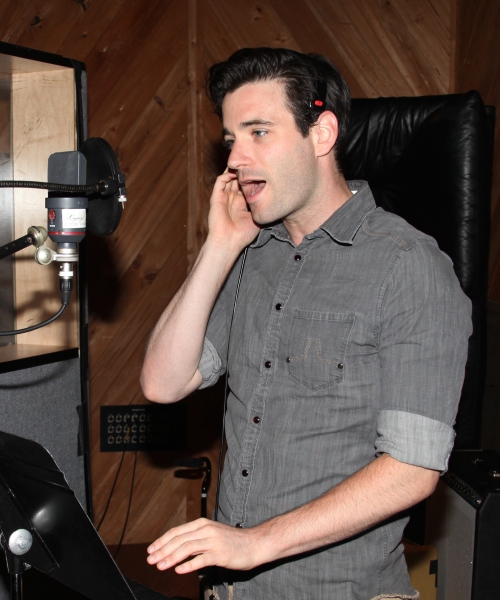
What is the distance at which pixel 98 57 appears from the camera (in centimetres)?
291

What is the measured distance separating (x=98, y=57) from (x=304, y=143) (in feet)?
5.57

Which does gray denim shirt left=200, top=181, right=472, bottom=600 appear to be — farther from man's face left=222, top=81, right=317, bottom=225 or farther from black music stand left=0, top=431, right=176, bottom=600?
black music stand left=0, top=431, right=176, bottom=600

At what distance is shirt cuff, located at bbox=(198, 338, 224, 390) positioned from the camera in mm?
1666

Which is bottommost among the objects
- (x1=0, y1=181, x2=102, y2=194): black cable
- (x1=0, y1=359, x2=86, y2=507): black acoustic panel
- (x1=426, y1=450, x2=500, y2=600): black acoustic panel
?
(x1=426, y1=450, x2=500, y2=600): black acoustic panel

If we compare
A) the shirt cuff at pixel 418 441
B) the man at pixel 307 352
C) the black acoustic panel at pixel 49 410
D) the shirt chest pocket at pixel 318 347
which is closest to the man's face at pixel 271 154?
the man at pixel 307 352

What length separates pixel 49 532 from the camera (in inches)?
39.9

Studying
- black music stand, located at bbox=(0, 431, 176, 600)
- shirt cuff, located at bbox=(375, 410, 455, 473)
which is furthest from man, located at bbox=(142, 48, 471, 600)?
black music stand, located at bbox=(0, 431, 176, 600)

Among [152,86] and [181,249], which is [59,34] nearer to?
[152,86]

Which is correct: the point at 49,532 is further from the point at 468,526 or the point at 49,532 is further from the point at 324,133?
the point at 468,526

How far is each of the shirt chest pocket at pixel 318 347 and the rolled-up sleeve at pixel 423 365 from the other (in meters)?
0.09

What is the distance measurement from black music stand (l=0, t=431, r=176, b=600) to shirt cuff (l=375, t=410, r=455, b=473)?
513mm

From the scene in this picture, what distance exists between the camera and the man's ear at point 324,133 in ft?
5.11

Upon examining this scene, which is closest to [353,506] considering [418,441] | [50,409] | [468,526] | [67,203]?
[418,441]

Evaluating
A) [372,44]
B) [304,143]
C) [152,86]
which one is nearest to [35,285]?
[304,143]
